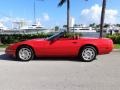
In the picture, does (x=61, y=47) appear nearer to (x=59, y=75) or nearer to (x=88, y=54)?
(x=88, y=54)

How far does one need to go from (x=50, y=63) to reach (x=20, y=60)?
137 centimetres

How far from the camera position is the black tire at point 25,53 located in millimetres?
11852

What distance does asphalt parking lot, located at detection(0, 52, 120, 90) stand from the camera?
729 centimetres

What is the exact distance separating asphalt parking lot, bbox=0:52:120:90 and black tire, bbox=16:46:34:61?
0.87 feet

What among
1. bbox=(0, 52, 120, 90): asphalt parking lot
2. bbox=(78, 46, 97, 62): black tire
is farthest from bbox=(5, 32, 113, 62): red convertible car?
bbox=(0, 52, 120, 90): asphalt parking lot

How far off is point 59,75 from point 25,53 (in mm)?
3464

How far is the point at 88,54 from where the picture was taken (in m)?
11.7

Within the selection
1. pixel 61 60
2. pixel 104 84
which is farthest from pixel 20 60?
pixel 104 84

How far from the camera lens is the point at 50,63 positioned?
444 inches

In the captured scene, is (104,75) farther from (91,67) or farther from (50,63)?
(50,63)

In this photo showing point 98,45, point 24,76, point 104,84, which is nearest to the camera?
point 104,84

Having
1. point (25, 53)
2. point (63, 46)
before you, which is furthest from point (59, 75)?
point (25, 53)

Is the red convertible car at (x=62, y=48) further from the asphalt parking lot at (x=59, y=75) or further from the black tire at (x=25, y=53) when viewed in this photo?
the asphalt parking lot at (x=59, y=75)

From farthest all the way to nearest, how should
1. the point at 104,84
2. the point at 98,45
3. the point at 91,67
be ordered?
the point at 98,45 → the point at 91,67 → the point at 104,84
